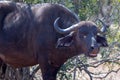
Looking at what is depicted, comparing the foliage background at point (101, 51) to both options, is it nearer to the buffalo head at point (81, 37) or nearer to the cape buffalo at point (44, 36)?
the cape buffalo at point (44, 36)

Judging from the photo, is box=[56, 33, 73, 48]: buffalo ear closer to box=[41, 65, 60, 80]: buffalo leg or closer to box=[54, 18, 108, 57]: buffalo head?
box=[54, 18, 108, 57]: buffalo head

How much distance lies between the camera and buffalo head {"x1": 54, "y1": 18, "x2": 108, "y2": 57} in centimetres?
659

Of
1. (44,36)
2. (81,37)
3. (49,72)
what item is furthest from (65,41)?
(49,72)

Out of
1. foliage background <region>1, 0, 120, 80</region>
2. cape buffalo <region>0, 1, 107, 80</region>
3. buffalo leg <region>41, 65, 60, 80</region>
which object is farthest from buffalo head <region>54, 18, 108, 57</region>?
foliage background <region>1, 0, 120, 80</region>

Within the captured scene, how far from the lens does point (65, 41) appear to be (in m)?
6.78

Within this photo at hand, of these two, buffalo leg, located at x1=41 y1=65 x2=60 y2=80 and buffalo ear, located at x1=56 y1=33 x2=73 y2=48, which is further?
buffalo leg, located at x1=41 y1=65 x2=60 y2=80

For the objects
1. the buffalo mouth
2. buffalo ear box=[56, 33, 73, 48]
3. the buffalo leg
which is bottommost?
the buffalo leg

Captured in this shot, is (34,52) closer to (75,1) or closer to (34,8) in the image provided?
(34,8)

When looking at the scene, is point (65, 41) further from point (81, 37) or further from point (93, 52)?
point (93, 52)

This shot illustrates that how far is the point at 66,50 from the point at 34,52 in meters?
0.58

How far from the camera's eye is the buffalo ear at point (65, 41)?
22.1ft

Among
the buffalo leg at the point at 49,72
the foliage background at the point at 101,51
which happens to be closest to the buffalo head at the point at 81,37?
the buffalo leg at the point at 49,72

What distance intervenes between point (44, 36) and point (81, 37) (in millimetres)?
676

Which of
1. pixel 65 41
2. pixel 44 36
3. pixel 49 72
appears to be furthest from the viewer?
pixel 49 72
